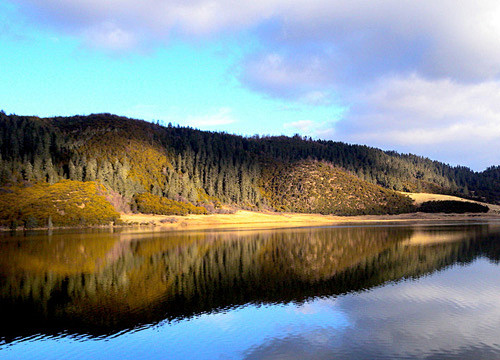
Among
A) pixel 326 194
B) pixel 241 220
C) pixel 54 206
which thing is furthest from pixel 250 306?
pixel 326 194

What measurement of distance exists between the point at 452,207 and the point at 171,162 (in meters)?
97.7

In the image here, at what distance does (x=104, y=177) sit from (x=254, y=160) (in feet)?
260

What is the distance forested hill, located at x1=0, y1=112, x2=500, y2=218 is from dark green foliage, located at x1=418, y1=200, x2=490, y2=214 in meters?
8.38

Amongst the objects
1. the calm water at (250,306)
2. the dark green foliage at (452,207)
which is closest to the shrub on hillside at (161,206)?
the calm water at (250,306)

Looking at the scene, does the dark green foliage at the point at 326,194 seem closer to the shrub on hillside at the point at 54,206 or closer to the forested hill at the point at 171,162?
the forested hill at the point at 171,162

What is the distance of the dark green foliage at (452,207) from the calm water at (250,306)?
104695 mm

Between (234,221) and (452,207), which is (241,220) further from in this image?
(452,207)

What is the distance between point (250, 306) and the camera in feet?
64.3

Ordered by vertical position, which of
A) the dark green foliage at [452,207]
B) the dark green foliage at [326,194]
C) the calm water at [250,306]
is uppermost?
the dark green foliage at [326,194]

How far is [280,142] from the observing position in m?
196

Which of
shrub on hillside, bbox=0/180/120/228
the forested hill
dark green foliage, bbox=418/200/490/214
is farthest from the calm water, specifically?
dark green foliage, bbox=418/200/490/214

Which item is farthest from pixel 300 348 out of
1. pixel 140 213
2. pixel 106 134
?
pixel 106 134

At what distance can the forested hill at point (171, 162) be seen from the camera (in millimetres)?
97625

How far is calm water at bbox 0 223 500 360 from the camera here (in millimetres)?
14242
